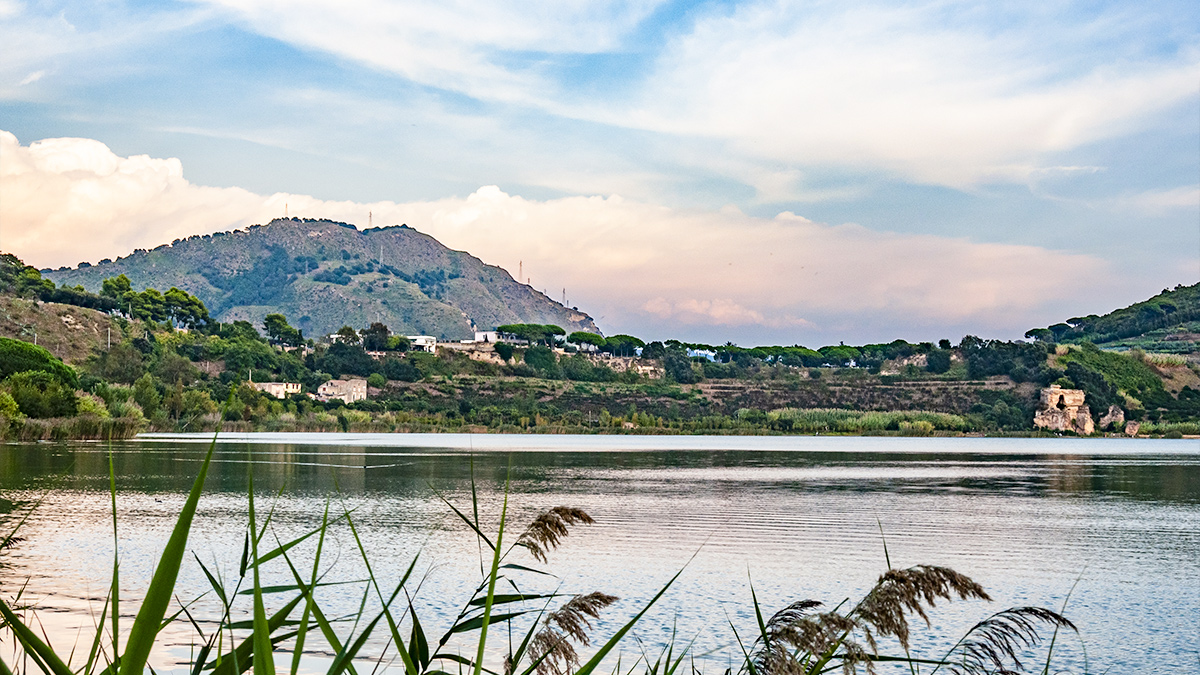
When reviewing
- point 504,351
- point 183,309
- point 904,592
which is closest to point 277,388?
point 183,309

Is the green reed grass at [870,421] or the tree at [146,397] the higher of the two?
the tree at [146,397]

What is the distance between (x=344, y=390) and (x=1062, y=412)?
180 feet

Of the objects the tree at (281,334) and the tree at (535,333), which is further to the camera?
the tree at (535,333)

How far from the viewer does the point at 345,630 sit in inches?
300

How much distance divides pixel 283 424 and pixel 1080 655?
207 feet

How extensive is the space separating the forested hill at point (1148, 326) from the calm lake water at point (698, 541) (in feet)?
332

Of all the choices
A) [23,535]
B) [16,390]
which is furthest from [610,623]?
[16,390]

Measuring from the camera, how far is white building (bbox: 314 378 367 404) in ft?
272

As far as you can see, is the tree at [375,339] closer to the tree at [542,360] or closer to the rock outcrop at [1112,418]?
the tree at [542,360]

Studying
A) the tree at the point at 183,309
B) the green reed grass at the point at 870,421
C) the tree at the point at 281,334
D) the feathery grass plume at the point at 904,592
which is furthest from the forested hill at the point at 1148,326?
the feathery grass plume at the point at 904,592

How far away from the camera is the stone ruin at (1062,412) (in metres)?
80.9

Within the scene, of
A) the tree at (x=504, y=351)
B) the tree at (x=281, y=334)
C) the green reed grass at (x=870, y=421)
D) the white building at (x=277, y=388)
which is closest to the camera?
the white building at (x=277, y=388)

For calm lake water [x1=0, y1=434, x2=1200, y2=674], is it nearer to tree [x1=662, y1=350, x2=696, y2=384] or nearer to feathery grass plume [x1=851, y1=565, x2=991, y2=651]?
feathery grass plume [x1=851, y1=565, x2=991, y2=651]

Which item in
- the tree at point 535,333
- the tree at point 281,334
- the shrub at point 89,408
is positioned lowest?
the shrub at point 89,408
